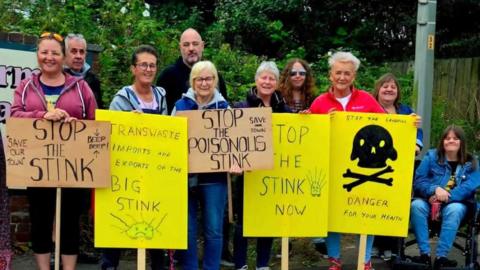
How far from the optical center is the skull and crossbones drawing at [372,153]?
5.21 metres

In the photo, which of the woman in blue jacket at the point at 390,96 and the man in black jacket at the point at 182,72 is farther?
the woman in blue jacket at the point at 390,96

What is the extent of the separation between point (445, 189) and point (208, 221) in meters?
2.16

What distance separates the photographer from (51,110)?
4.54 m

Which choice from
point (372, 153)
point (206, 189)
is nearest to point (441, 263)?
point (372, 153)

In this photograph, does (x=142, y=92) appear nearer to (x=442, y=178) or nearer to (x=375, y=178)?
(x=375, y=178)

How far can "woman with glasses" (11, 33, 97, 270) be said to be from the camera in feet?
15.1

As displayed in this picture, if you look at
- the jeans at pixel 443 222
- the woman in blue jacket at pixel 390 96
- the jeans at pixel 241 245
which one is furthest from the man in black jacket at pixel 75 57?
the jeans at pixel 443 222

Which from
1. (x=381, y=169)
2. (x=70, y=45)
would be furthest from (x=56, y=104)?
(x=381, y=169)

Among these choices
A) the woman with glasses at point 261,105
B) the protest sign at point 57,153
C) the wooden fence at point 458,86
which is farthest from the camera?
the wooden fence at point 458,86

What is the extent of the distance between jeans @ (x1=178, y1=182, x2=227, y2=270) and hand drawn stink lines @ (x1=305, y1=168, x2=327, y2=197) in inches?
26.7

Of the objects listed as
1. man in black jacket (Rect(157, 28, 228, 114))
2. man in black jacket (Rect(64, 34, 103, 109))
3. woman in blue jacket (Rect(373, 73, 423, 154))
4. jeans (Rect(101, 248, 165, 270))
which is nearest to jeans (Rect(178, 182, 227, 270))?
jeans (Rect(101, 248, 165, 270))

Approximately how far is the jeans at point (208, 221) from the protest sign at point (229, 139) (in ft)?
0.59

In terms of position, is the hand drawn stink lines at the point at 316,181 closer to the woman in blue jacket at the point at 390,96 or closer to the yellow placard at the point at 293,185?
the yellow placard at the point at 293,185

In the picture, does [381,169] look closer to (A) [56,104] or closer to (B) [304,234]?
(B) [304,234]
